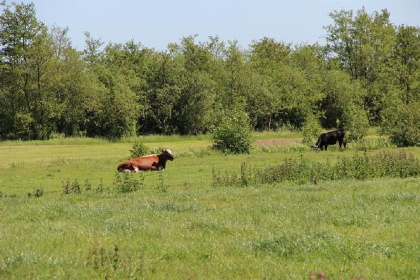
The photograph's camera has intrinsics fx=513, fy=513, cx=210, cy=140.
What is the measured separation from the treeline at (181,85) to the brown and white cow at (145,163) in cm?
2064

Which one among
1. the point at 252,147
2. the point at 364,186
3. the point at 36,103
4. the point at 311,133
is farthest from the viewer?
the point at 36,103

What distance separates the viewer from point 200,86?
58.1m

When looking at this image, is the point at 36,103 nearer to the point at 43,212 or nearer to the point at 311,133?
the point at 311,133

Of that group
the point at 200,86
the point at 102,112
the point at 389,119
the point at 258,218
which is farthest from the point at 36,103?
the point at 258,218

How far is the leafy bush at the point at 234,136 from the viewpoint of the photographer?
3350cm

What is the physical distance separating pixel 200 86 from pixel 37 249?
5102 centimetres

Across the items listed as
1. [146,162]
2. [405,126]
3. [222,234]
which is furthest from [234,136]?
[222,234]

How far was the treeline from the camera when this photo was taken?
55594 millimetres

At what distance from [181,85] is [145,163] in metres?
33.6

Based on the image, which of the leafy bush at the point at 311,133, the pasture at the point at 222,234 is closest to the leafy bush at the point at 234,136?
the leafy bush at the point at 311,133

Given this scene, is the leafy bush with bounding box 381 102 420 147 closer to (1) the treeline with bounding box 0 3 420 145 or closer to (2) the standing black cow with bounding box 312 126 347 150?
(2) the standing black cow with bounding box 312 126 347 150

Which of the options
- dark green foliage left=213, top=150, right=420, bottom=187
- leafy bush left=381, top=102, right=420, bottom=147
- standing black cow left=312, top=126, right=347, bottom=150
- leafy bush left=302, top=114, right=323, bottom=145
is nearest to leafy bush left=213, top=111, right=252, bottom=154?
standing black cow left=312, top=126, right=347, bottom=150

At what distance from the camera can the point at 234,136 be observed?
3347 cm

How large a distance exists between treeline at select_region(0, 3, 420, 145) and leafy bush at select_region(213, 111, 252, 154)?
41.1 feet
